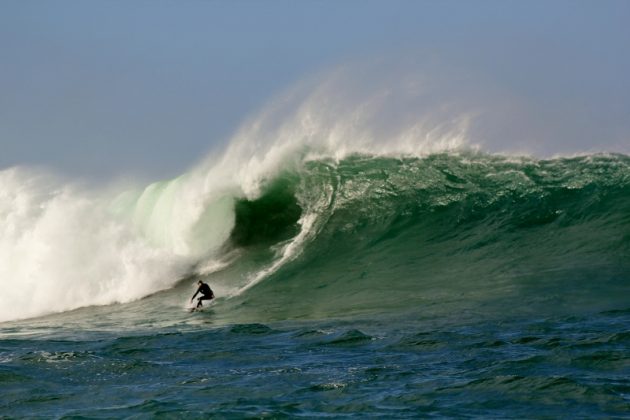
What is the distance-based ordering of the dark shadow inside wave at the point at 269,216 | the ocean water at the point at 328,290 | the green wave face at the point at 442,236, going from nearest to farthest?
1. the ocean water at the point at 328,290
2. the green wave face at the point at 442,236
3. the dark shadow inside wave at the point at 269,216

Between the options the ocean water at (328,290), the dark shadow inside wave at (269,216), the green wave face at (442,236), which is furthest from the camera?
the dark shadow inside wave at (269,216)

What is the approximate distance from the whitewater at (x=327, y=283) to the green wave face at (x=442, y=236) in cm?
5

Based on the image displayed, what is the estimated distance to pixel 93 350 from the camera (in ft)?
35.1

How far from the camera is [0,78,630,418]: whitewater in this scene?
780 cm

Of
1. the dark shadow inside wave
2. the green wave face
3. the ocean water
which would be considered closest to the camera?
the ocean water

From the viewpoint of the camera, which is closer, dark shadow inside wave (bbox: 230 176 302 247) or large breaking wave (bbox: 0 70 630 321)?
large breaking wave (bbox: 0 70 630 321)

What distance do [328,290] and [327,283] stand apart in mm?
453

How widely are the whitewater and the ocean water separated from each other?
4 cm

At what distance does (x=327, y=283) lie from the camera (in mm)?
15438

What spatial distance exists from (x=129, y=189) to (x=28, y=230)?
3979mm

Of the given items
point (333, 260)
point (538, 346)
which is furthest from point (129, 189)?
point (538, 346)

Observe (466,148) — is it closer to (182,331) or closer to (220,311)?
(220,311)

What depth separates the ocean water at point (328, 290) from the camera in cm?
771

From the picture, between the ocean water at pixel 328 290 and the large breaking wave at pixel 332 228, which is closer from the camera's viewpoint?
the ocean water at pixel 328 290
